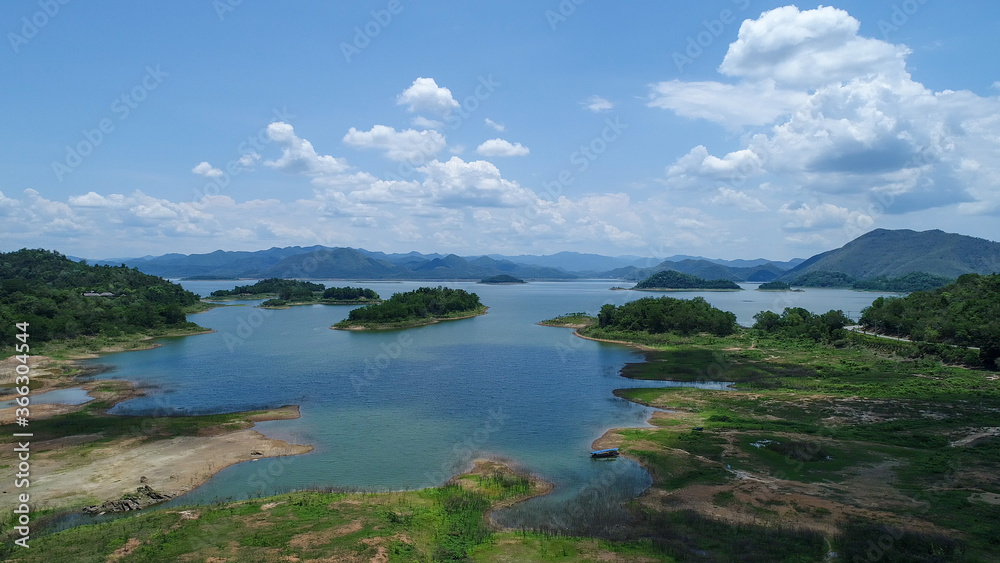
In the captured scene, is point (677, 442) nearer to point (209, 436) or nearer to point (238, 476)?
point (238, 476)

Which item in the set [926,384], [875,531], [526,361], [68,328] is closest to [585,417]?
[875,531]

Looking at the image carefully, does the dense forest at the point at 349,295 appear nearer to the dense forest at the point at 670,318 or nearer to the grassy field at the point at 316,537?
the dense forest at the point at 670,318

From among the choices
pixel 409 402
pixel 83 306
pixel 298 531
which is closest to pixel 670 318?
pixel 409 402

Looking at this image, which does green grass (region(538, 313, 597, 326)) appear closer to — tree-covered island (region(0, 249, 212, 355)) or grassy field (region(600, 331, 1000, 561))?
grassy field (region(600, 331, 1000, 561))

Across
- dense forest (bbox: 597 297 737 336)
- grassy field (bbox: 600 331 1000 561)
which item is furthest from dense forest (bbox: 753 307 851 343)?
grassy field (bbox: 600 331 1000 561)

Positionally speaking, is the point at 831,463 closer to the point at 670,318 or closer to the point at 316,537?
the point at 316,537

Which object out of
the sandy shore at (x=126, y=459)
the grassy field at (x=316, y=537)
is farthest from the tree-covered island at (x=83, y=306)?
the grassy field at (x=316, y=537)

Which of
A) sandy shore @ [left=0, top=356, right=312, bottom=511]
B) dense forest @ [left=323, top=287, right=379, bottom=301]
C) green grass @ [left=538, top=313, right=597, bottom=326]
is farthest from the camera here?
dense forest @ [left=323, top=287, right=379, bottom=301]

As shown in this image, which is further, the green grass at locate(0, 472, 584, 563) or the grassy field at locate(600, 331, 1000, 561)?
the grassy field at locate(600, 331, 1000, 561)
